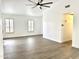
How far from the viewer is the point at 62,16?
278 inches

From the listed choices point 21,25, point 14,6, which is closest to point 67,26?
point 14,6

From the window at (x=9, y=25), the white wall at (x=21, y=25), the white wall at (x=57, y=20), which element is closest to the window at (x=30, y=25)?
the white wall at (x=21, y=25)

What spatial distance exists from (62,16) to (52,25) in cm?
128

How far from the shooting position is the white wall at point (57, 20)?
5.84 m

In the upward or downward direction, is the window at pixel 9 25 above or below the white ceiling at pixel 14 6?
below

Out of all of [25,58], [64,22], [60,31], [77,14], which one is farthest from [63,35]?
[25,58]

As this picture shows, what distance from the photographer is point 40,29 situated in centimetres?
1122

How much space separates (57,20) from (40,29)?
404 centimetres

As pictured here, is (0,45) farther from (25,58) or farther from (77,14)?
(77,14)

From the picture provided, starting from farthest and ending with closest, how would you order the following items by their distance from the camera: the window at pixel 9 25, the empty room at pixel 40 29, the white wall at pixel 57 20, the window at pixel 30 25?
the window at pixel 30 25
the window at pixel 9 25
the white wall at pixel 57 20
the empty room at pixel 40 29

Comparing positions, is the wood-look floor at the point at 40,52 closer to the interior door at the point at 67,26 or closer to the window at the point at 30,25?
the interior door at the point at 67,26

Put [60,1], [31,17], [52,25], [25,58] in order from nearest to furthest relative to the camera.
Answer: [25,58]
[60,1]
[52,25]
[31,17]

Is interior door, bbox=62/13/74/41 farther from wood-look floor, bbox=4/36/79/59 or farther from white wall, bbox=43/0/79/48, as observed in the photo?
wood-look floor, bbox=4/36/79/59

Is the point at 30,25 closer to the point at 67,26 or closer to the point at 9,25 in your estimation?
the point at 9,25
